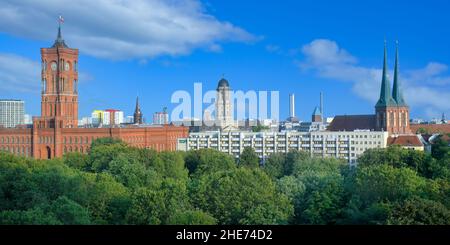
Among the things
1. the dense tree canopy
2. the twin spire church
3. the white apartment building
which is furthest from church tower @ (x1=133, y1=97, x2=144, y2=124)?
the dense tree canopy

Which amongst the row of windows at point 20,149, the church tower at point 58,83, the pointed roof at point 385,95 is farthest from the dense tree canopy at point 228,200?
the pointed roof at point 385,95

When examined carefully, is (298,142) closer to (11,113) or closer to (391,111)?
(391,111)

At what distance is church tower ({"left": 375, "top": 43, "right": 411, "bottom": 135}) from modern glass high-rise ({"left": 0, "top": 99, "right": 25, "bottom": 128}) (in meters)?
21.9

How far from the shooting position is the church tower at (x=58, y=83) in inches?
1271

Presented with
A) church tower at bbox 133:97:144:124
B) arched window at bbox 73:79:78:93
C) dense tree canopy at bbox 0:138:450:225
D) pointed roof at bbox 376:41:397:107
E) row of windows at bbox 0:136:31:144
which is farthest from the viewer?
church tower at bbox 133:97:144:124

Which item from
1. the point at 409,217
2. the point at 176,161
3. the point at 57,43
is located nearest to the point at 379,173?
the point at 409,217

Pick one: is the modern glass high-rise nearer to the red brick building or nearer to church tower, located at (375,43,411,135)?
the red brick building

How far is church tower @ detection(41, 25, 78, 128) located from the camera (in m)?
32.3

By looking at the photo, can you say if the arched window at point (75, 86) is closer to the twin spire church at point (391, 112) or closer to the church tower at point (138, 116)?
the church tower at point (138, 116)

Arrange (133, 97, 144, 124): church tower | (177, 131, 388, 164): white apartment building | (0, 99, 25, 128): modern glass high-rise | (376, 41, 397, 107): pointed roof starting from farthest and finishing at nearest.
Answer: (133, 97, 144, 124): church tower, (376, 41, 397, 107): pointed roof, (177, 131, 388, 164): white apartment building, (0, 99, 25, 128): modern glass high-rise

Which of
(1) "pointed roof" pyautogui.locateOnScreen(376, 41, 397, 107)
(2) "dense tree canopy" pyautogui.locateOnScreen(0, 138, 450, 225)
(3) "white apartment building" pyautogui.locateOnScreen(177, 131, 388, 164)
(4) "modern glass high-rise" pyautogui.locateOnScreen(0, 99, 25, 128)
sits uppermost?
(1) "pointed roof" pyautogui.locateOnScreen(376, 41, 397, 107)

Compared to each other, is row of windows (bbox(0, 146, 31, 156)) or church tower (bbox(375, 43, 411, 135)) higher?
church tower (bbox(375, 43, 411, 135))
